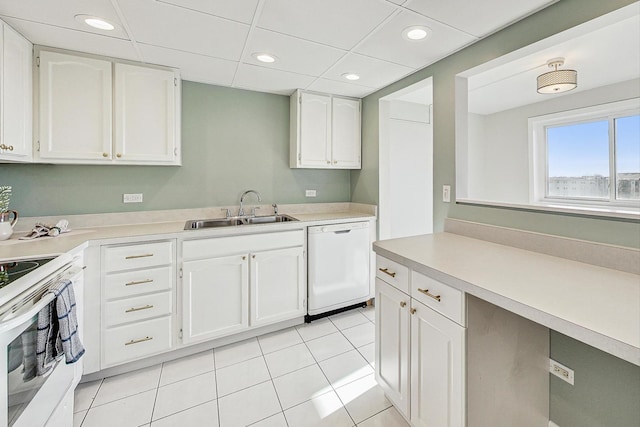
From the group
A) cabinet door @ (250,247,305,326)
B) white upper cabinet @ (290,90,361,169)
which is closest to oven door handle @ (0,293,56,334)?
cabinet door @ (250,247,305,326)

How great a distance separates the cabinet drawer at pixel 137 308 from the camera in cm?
182

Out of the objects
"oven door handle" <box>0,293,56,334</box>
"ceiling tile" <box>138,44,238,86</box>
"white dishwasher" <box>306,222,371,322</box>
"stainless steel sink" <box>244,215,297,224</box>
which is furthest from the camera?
"stainless steel sink" <box>244,215,297,224</box>

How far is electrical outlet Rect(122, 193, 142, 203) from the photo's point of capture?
7.72ft

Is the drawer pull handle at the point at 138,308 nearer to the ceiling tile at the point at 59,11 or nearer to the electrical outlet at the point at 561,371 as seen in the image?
the ceiling tile at the point at 59,11

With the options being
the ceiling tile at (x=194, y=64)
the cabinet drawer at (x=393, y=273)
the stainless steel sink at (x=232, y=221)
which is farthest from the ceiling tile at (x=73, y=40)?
the cabinet drawer at (x=393, y=273)

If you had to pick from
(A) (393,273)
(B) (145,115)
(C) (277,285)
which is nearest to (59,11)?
(B) (145,115)

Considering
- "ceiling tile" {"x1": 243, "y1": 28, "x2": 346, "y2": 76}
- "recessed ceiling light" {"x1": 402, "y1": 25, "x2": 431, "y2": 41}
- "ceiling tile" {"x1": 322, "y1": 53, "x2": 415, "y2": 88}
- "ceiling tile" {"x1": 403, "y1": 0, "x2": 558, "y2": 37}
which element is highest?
"ceiling tile" {"x1": 322, "y1": 53, "x2": 415, "y2": 88}

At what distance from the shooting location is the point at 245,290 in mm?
2248

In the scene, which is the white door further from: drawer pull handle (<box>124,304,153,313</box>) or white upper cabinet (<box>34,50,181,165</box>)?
drawer pull handle (<box>124,304,153,313</box>)

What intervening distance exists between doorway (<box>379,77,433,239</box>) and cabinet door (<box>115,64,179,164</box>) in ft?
6.76

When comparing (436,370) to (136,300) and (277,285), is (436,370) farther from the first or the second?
(136,300)

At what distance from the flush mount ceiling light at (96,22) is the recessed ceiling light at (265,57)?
878mm

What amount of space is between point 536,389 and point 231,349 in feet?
6.56

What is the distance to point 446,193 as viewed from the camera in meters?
2.07
